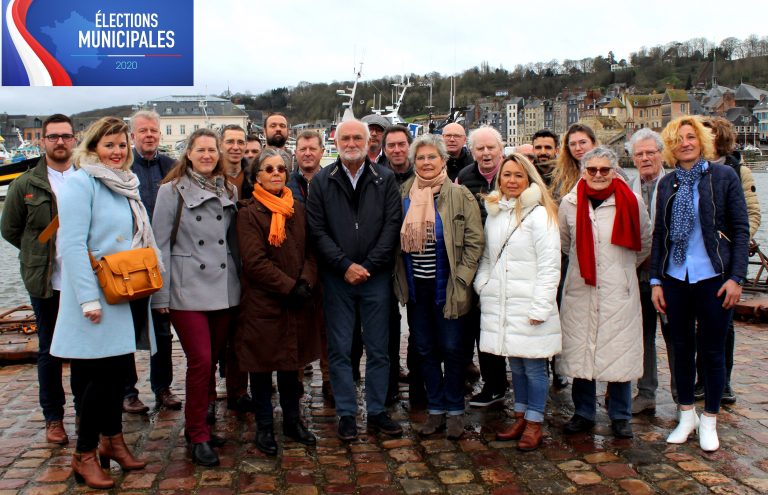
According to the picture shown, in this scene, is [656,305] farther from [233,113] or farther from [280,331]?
[233,113]

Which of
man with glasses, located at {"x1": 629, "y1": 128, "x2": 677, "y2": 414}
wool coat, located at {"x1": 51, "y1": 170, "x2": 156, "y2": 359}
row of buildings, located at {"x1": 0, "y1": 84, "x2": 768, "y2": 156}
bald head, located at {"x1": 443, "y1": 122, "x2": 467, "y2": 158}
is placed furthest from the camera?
row of buildings, located at {"x1": 0, "y1": 84, "x2": 768, "y2": 156}

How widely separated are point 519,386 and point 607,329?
744 mm

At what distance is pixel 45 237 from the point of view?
466 cm

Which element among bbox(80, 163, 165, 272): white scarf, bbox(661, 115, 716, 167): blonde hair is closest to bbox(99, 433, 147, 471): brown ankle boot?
bbox(80, 163, 165, 272): white scarf

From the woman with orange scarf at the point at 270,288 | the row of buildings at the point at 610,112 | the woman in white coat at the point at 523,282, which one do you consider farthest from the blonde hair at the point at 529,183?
the row of buildings at the point at 610,112

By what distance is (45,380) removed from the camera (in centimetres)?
491

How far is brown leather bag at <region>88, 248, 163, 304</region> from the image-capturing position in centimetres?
405

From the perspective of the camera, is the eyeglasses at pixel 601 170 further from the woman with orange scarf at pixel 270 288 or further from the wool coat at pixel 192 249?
the wool coat at pixel 192 249

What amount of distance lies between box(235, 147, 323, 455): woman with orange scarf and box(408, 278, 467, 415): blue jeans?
0.79m

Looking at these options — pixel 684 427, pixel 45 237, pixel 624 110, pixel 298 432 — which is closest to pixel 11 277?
pixel 45 237

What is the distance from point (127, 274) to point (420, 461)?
2203 millimetres

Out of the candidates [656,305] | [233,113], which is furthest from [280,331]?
[233,113]

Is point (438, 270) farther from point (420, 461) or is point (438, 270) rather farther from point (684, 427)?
point (684, 427)

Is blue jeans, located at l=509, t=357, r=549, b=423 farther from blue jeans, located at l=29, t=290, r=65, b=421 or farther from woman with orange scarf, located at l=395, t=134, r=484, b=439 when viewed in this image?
blue jeans, located at l=29, t=290, r=65, b=421
